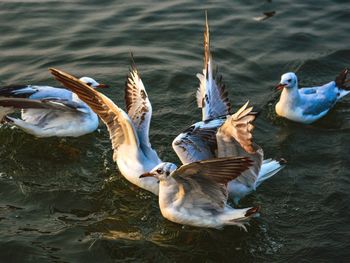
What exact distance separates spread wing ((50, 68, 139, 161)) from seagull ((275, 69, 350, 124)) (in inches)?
123

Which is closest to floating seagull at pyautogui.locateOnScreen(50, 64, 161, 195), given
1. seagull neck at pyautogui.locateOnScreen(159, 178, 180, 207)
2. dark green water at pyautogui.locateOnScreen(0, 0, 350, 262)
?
dark green water at pyautogui.locateOnScreen(0, 0, 350, 262)

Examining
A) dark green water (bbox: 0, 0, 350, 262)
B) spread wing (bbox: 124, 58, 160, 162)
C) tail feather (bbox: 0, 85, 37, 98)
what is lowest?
dark green water (bbox: 0, 0, 350, 262)

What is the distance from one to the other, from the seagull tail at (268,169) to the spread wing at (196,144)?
699 mm

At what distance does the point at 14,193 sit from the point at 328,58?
273 inches

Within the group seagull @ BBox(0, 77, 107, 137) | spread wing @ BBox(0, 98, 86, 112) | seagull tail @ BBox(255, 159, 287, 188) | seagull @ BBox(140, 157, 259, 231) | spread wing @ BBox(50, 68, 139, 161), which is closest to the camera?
seagull @ BBox(140, 157, 259, 231)

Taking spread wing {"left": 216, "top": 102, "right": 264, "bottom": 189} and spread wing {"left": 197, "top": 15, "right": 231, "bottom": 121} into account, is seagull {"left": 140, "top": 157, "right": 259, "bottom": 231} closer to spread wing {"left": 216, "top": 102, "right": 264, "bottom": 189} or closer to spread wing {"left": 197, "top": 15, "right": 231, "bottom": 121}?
spread wing {"left": 216, "top": 102, "right": 264, "bottom": 189}

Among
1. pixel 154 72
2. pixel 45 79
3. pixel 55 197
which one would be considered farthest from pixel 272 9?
pixel 55 197

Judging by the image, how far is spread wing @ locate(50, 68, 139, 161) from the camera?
7.62m

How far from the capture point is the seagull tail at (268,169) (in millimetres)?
8117

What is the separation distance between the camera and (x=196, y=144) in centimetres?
793

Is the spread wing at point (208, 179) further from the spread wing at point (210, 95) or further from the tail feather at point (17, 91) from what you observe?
the tail feather at point (17, 91)

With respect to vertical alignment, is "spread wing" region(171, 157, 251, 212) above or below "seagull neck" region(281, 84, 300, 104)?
above

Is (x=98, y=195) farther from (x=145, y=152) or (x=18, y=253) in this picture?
(x=18, y=253)

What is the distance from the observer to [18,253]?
7.16m
